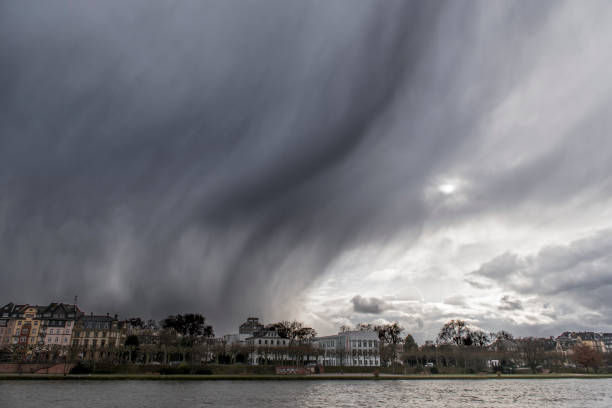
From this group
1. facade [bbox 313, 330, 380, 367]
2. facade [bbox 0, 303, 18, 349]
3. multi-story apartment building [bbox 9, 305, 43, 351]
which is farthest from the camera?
facade [bbox 0, 303, 18, 349]

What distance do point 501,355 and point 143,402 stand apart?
13154 centimetres

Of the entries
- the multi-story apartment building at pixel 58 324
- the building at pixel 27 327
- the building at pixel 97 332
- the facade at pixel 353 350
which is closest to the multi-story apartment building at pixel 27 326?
the building at pixel 27 327

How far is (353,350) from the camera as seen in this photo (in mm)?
141500

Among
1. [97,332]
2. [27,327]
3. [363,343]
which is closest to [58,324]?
[27,327]

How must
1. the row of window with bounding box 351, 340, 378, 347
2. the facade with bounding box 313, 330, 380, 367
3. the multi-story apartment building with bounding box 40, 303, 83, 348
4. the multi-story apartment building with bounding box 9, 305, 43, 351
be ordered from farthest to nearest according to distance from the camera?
the row of window with bounding box 351, 340, 378, 347, the multi-story apartment building with bounding box 9, 305, 43, 351, the multi-story apartment building with bounding box 40, 303, 83, 348, the facade with bounding box 313, 330, 380, 367

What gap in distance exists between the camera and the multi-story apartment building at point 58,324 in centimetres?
14738

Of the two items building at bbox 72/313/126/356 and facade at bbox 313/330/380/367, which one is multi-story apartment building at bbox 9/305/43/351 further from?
facade at bbox 313/330/380/367

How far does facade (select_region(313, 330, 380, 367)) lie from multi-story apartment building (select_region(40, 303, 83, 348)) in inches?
3507

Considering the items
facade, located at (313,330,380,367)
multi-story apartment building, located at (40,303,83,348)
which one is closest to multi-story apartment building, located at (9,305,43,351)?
multi-story apartment building, located at (40,303,83,348)

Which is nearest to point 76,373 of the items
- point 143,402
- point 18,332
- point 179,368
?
point 179,368

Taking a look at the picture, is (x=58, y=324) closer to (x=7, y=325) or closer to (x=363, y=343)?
(x=7, y=325)

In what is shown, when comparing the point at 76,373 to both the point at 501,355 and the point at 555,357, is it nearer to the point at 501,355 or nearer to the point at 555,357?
the point at 501,355

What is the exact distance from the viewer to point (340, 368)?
120m

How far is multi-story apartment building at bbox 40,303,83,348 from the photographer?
14738cm
